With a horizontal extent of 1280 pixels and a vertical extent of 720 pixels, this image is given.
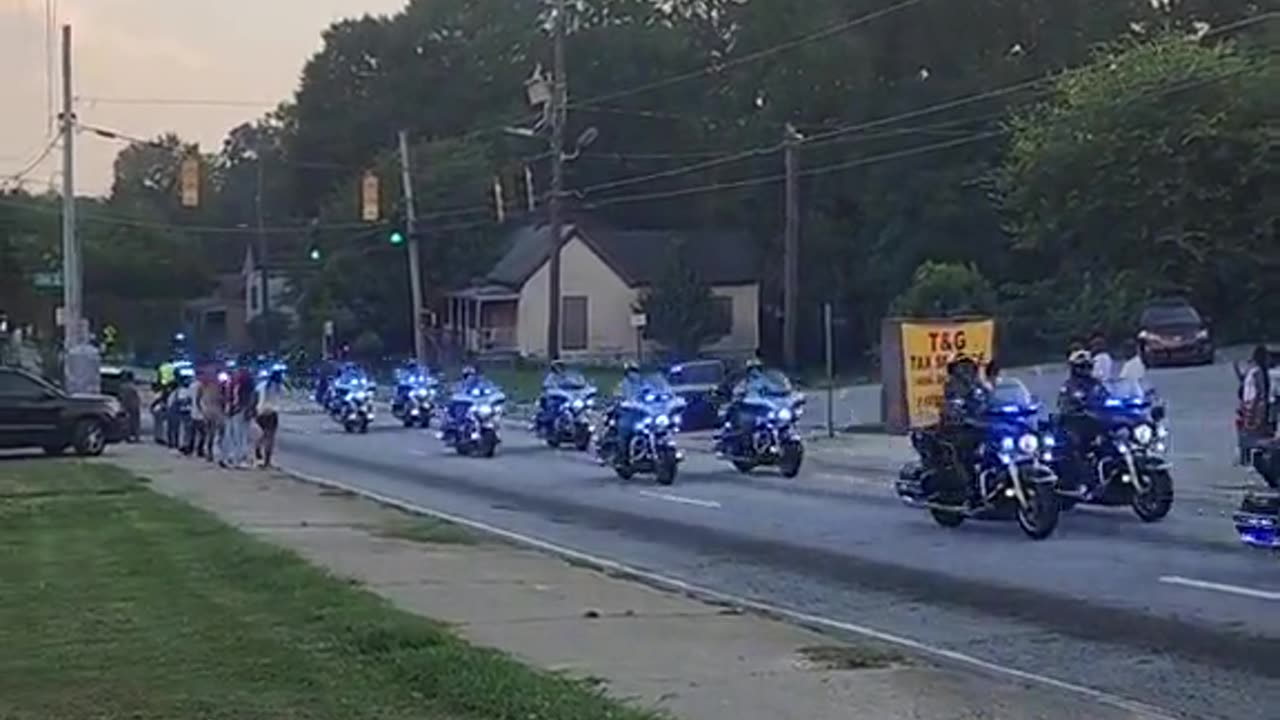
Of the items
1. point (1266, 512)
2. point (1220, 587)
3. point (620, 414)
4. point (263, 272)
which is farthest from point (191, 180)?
point (263, 272)

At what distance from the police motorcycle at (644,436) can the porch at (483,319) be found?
58.8 m

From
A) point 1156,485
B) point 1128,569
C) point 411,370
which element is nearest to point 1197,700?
point 1128,569

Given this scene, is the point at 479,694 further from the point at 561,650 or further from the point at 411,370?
the point at 411,370

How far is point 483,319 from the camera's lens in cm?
9606

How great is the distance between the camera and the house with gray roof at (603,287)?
293ft

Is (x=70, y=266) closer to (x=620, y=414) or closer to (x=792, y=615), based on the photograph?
(x=620, y=414)

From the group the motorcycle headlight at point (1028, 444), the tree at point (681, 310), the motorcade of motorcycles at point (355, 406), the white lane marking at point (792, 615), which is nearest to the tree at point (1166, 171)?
the motorcade of motorcycles at point (355, 406)

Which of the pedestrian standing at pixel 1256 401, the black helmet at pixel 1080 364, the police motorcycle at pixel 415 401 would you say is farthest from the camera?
the police motorcycle at pixel 415 401

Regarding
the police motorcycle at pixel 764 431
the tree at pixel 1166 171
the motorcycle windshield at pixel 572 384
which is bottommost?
the police motorcycle at pixel 764 431

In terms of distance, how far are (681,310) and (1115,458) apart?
191 feet

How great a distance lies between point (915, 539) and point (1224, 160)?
28859mm

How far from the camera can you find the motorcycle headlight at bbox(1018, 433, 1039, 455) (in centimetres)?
2233

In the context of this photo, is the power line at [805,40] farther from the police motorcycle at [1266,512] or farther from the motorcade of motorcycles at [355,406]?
the police motorcycle at [1266,512]

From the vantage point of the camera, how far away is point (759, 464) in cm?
3372
